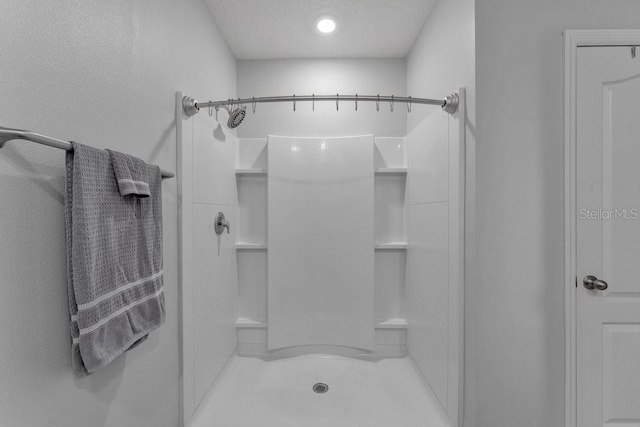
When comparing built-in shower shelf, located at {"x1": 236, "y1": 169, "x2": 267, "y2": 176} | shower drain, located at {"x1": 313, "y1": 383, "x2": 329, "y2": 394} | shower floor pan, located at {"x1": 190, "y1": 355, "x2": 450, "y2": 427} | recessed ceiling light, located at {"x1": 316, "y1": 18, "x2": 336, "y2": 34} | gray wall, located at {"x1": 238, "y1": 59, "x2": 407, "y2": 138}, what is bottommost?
shower drain, located at {"x1": 313, "y1": 383, "x2": 329, "y2": 394}

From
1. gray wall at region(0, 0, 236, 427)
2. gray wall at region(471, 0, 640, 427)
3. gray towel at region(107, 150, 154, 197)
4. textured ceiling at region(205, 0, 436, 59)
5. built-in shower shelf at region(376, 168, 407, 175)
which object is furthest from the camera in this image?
built-in shower shelf at region(376, 168, 407, 175)

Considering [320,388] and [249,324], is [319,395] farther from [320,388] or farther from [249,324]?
[249,324]

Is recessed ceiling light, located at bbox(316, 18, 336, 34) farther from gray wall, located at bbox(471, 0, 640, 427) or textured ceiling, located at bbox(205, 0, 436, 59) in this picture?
gray wall, located at bbox(471, 0, 640, 427)

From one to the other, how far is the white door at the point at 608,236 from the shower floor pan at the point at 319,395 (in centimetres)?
67

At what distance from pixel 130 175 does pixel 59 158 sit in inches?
6.3

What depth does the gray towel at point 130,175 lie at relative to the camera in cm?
88

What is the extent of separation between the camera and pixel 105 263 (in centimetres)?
85

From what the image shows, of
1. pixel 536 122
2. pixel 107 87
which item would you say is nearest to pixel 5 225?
pixel 107 87

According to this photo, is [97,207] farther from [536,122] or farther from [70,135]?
[536,122]

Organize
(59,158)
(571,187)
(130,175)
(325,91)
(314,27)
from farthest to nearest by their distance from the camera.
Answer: (325,91)
(314,27)
(571,187)
(130,175)
(59,158)

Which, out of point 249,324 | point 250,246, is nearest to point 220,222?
point 250,246

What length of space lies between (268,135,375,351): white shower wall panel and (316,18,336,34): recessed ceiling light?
Result: 0.63m

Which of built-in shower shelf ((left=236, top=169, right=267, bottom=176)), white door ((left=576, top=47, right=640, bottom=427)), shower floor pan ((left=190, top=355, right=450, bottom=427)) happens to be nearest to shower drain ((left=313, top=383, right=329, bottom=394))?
shower floor pan ((left=190, top=355, right=450, bottom=427))

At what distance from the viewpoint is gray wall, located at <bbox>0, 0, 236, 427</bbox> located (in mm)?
671
